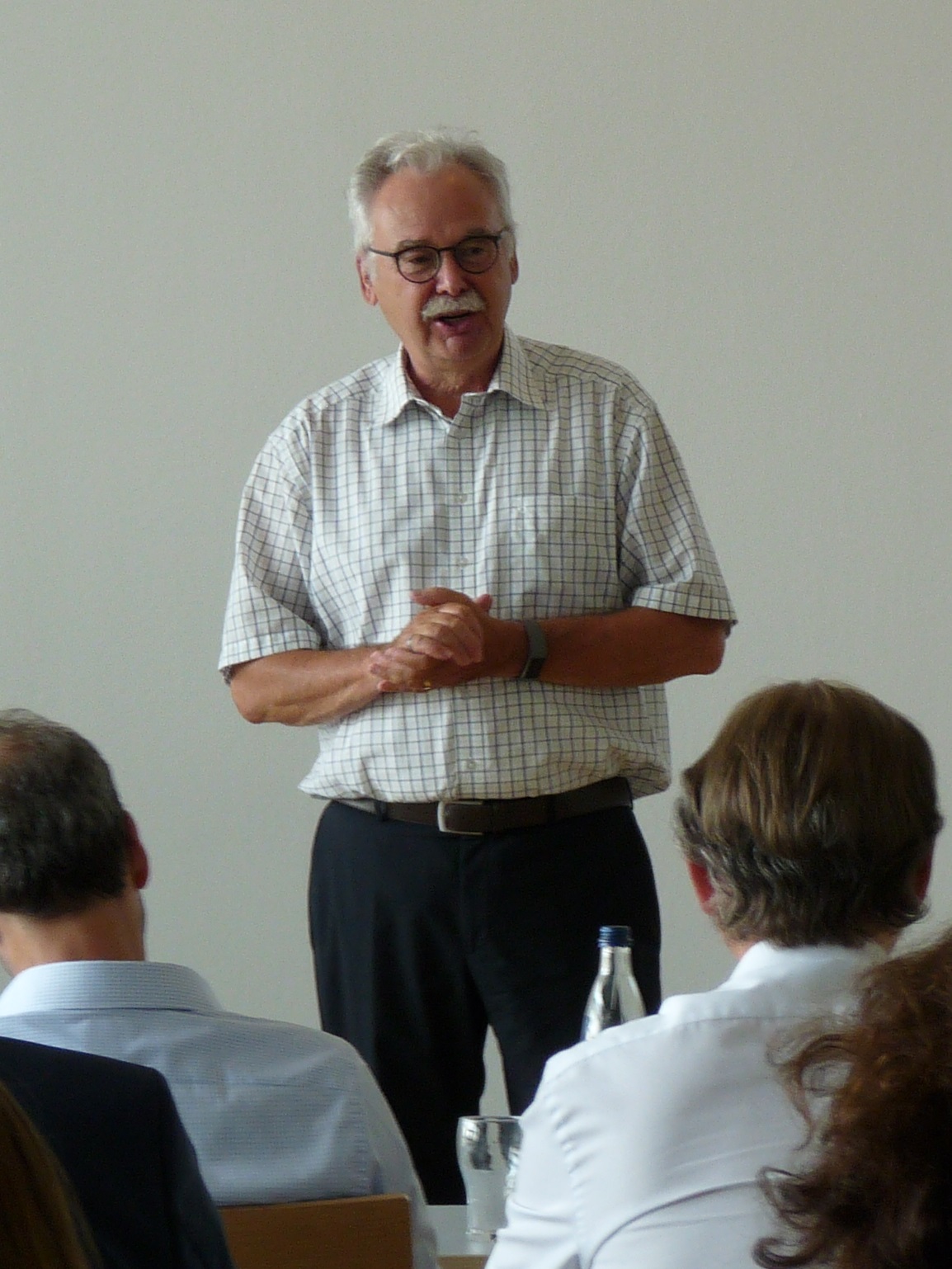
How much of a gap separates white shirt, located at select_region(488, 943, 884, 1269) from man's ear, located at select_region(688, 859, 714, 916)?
9.4 inches

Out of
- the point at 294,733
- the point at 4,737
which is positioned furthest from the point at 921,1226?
the point at 294,733

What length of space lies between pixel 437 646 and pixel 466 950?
47 cm

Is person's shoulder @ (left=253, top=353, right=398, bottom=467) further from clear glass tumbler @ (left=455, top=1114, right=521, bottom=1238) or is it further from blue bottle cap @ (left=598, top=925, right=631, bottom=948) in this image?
clear glass tumbler @ (left=455, top=1114, right=521, bottom=1238)

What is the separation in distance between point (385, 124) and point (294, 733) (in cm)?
140

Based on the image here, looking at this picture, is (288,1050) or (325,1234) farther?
(288,1050)

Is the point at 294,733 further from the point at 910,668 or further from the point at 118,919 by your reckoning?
the point at 118,919

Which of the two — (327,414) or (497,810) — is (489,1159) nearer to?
(497,810)

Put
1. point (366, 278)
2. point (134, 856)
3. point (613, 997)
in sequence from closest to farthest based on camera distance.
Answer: point (134, 856), point (613, 997), point (366, 278)

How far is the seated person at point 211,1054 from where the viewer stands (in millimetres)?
1511

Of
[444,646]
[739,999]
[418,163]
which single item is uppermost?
[418,163]

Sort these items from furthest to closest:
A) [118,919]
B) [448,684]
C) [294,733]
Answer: [294,733] < [448,684] < [118,919]

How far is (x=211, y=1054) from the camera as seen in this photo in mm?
1528

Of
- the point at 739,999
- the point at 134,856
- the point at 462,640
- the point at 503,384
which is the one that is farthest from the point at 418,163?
the point at 739,999

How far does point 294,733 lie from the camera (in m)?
3.90
